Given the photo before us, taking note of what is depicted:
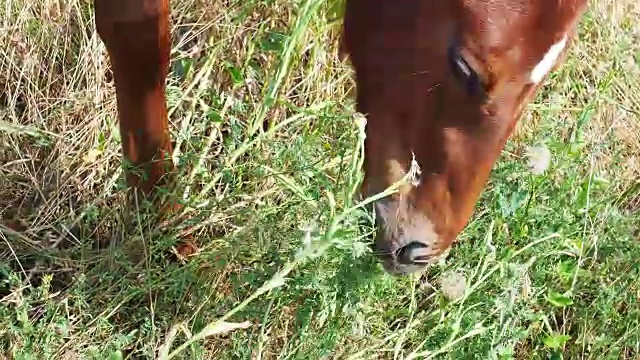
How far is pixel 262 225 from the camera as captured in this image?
5.18 feet

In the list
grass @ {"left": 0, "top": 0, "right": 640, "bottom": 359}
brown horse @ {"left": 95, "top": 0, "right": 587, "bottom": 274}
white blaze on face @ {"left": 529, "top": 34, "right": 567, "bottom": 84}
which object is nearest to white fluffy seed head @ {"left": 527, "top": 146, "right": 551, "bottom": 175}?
grass @ {"left": 0, "top": 0, "right": 640, "bottom": 359}

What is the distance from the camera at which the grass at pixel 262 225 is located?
1.50 m

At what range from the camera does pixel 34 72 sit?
1902 mm

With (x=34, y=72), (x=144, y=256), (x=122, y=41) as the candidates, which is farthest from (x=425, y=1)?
(x=34, y=72)

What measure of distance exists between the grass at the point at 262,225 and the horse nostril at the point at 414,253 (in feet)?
0.17

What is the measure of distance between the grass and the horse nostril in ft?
0.17

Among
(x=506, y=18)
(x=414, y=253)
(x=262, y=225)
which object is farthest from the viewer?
(x=262, y=225)

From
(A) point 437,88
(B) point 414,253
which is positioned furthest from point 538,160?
(A) point 437,88

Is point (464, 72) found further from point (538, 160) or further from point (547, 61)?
point (538, 160)

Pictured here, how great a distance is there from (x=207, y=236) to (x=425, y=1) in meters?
0.74

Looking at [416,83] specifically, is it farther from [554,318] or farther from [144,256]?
[554,318]

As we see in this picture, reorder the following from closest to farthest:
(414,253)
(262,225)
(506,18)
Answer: (506,18)
(414,253)
(262,225)

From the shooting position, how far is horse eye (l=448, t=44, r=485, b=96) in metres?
1.17

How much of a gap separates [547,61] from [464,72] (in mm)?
116
